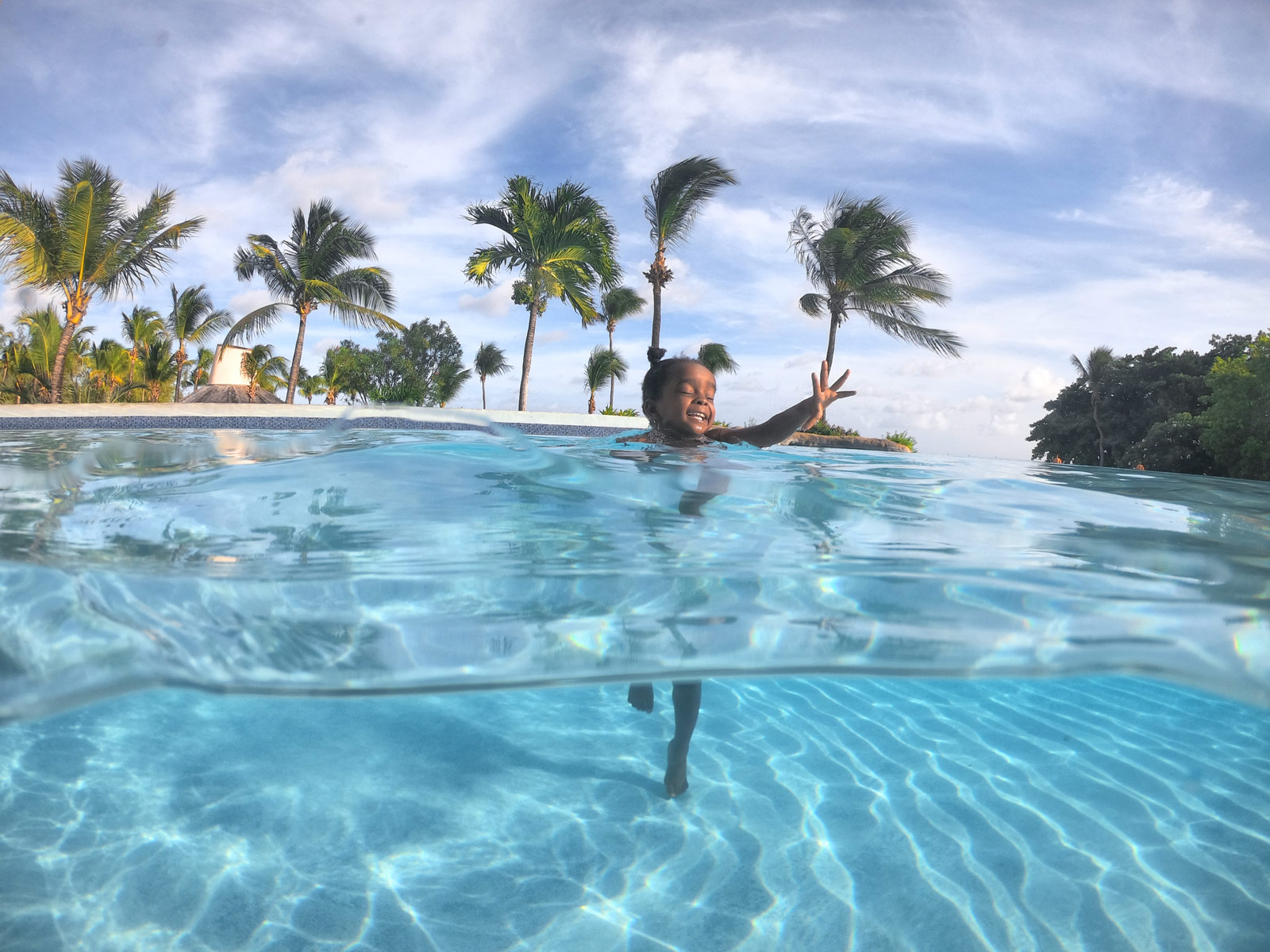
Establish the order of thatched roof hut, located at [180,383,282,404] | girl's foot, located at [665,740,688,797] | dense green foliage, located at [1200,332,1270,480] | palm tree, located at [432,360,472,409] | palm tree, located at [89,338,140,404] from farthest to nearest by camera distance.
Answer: palm tree, located at [432,360,472,409] < palm tree, located at [89,338,140,404] < thatched roof hut, located at [180,383,282,404] < dense green foliage, located at [1200,332,1270,480] < girl's foot, located at [665,740,688,797]

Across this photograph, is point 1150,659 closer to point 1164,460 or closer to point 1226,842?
point 1226,842

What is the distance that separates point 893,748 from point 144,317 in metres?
38.7

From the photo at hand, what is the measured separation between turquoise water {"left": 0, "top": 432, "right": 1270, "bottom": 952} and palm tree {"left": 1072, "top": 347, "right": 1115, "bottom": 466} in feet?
94.1

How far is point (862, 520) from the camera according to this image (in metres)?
3.43

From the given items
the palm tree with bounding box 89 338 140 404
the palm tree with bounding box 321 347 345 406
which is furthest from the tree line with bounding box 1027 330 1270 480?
the palm tree with bounding box 89 338 140 404

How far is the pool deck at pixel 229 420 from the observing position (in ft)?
43.1

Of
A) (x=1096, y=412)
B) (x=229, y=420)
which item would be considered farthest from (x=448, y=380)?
(x=1096, y=412)

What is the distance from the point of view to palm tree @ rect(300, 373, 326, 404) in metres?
43.6

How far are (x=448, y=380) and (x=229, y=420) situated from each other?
3175 cm

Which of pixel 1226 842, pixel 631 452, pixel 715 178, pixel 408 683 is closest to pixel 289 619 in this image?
pixel 408 683

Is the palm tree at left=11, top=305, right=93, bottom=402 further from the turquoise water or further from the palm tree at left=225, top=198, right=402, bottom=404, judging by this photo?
the turquoise water

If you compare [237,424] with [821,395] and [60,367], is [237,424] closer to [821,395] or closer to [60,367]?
[60,367]

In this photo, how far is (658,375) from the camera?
5445 mm

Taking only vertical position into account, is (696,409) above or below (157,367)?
Result: below
